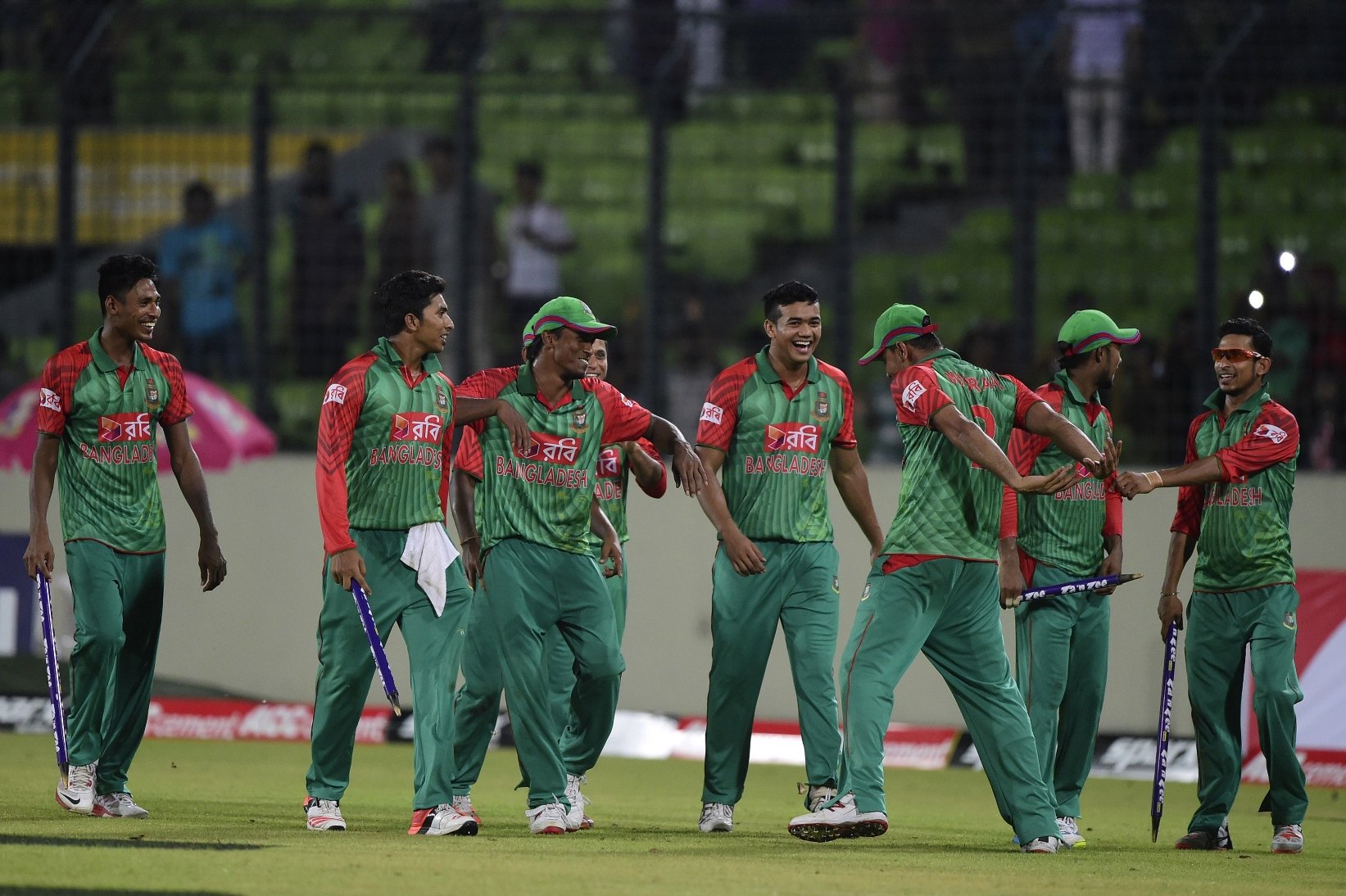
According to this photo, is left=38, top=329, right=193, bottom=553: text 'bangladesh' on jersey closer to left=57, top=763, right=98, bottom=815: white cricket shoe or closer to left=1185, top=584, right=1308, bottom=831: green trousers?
left=57, top=763, right=98, bottom=815: white cricket shoe

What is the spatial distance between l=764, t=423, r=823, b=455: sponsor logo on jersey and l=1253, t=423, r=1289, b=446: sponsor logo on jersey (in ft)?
6.55

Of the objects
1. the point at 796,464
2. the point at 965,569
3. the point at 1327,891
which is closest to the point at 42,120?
the point at 796,464

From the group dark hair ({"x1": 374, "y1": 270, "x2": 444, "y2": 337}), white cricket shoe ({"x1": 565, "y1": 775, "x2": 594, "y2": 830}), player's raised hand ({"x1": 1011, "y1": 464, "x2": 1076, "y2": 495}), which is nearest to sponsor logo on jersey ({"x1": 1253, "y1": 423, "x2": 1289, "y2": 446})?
player's raised hand ({"x1": 1011, "y1": 464, "x2": 1076, "y2": 495})

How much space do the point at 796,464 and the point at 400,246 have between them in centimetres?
638

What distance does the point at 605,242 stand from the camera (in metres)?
15.5

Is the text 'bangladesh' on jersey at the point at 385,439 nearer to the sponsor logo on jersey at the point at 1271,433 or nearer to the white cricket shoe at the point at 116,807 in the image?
the white cricket shoe at the point at 116,807

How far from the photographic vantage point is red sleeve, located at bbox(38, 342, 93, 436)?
8492 millimetres

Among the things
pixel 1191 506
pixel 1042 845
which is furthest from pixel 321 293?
pixel 1042 845

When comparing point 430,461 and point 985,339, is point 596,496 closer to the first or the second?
point 430,461

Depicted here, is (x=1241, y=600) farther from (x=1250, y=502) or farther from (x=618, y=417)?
(x=618, y=417)

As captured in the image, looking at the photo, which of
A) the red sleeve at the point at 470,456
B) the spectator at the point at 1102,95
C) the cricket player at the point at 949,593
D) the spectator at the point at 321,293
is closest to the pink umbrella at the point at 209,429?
the spectator at the point at 321,293

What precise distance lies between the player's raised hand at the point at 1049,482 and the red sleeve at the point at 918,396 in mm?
455

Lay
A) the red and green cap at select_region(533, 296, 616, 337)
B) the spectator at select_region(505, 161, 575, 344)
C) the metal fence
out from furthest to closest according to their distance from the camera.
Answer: the spectator at select_region(505, 161, 575, 344) → the metal fence → the red and green cap at select_region(533, 296, 616, 337)

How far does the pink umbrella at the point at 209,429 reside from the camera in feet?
44.9
